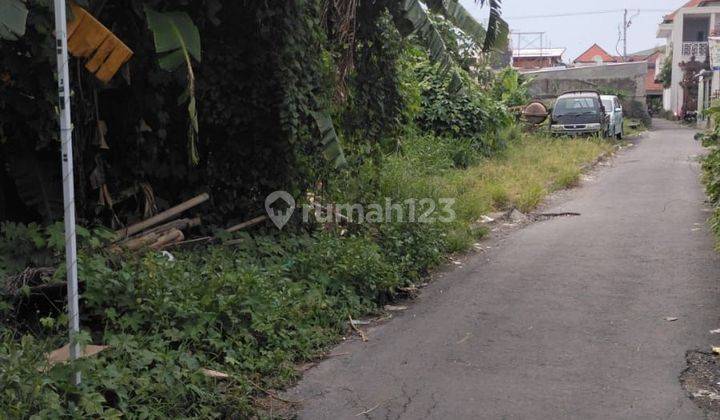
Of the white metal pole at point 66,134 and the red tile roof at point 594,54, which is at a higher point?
the red tile roof at point 594,54

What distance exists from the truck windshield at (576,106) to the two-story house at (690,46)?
22.0 m

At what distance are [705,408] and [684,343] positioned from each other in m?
1.36

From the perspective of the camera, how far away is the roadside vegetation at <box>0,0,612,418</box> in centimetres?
510

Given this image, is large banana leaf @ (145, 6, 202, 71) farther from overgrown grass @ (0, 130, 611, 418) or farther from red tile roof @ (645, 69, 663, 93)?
red tile roof @ (645, 69, 663, 93)

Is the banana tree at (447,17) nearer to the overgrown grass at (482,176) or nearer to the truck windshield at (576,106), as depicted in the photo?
the overgrown grass at (482,176)

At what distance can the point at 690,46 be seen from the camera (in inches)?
1943

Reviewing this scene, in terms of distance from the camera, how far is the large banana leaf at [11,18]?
18.2 ft

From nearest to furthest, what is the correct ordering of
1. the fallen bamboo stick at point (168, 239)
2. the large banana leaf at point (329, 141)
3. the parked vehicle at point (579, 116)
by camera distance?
the fallen bamboo stick at point (168, 239) < the large banana leaf at point (329, 141) < the parked vehicle at point (579, 116)

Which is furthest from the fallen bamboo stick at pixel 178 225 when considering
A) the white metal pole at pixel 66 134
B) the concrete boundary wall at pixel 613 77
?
the concrete boundary wall at pixel 613 77

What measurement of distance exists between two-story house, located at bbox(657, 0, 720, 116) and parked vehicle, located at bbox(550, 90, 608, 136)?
2192 cm

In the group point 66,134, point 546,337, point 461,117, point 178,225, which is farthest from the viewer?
point 461,117

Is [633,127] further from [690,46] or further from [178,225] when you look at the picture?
[178,225]

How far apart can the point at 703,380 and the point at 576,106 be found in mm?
21778

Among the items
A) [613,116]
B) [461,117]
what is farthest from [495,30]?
[613,116]
